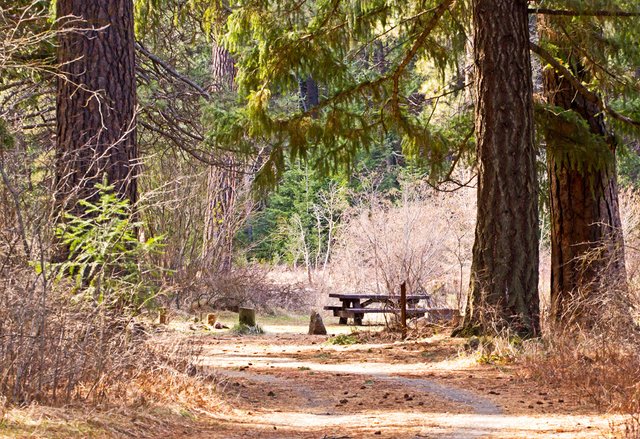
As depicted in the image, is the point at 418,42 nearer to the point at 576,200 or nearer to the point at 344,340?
the point at 576,200

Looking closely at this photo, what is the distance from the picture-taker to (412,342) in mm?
14305

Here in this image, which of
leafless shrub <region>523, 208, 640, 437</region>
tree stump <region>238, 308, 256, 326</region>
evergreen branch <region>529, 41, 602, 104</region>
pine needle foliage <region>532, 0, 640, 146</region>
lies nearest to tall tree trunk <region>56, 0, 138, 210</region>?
leafless shrub <region>523, 208, 640, 437</region>

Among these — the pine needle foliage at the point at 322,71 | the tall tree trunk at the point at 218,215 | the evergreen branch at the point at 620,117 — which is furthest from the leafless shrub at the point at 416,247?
the evergreen branch at the point at 620,117

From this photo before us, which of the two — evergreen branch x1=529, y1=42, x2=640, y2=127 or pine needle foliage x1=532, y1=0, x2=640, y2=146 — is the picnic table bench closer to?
pine needle foliage x1=532, y1=0, x2=640, y2=146

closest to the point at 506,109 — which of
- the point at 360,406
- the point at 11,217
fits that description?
the point at 360,406

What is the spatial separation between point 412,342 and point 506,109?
392cm

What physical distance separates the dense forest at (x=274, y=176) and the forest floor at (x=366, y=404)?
0.09 metres

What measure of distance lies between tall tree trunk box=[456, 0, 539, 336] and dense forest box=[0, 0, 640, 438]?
3 cm

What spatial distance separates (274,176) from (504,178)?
357cm

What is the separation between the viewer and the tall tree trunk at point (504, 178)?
38.9ft

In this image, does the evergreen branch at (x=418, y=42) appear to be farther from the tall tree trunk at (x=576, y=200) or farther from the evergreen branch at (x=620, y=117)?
the evergreen branch at (x=620, y=117)

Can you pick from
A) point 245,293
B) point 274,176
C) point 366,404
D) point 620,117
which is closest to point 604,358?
point 366,404

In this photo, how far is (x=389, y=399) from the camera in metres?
9.41

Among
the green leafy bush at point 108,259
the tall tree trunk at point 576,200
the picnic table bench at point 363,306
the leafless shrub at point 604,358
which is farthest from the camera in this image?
the picnic table bench at point 363,306
